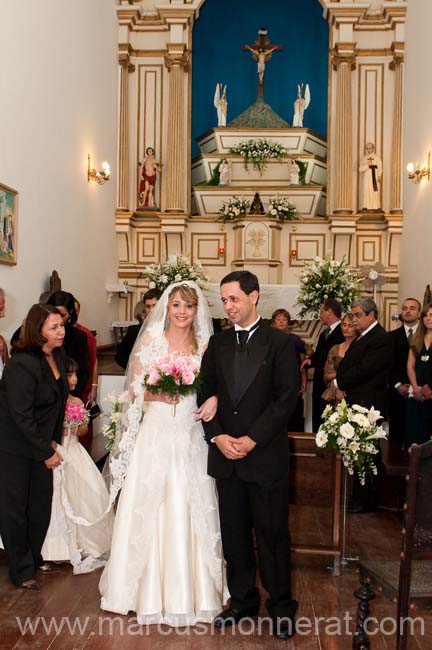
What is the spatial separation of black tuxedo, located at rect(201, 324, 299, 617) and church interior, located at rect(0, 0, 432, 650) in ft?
16.0

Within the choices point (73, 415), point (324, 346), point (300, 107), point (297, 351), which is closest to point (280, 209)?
point (300, 107)

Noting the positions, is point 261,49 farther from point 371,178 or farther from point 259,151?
point 371,178

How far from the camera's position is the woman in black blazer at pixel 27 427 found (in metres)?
4.21

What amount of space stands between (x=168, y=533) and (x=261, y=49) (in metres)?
10.6

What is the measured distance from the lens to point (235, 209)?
11656 millimetres

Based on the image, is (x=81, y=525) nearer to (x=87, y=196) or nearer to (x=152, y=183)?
(x=87, y=196)

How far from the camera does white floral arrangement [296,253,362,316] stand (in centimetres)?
851

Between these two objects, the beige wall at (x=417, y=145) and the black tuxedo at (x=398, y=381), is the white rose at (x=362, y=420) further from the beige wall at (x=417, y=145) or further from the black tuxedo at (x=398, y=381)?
the beige wall at (x=417, y=145)

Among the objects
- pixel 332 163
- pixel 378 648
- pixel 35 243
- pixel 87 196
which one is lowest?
pixel 378 648

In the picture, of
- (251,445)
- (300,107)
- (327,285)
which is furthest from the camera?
(300,107)

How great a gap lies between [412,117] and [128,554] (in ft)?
29.8

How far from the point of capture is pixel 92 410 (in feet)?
21.0

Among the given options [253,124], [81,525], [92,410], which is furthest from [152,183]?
[81,525]

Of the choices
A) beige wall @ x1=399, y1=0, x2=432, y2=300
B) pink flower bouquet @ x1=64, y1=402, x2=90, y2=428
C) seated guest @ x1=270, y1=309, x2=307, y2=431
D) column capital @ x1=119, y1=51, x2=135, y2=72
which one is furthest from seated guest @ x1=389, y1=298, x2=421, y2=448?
column capital @ x1=119, y1=51, x2=135, y2=72
